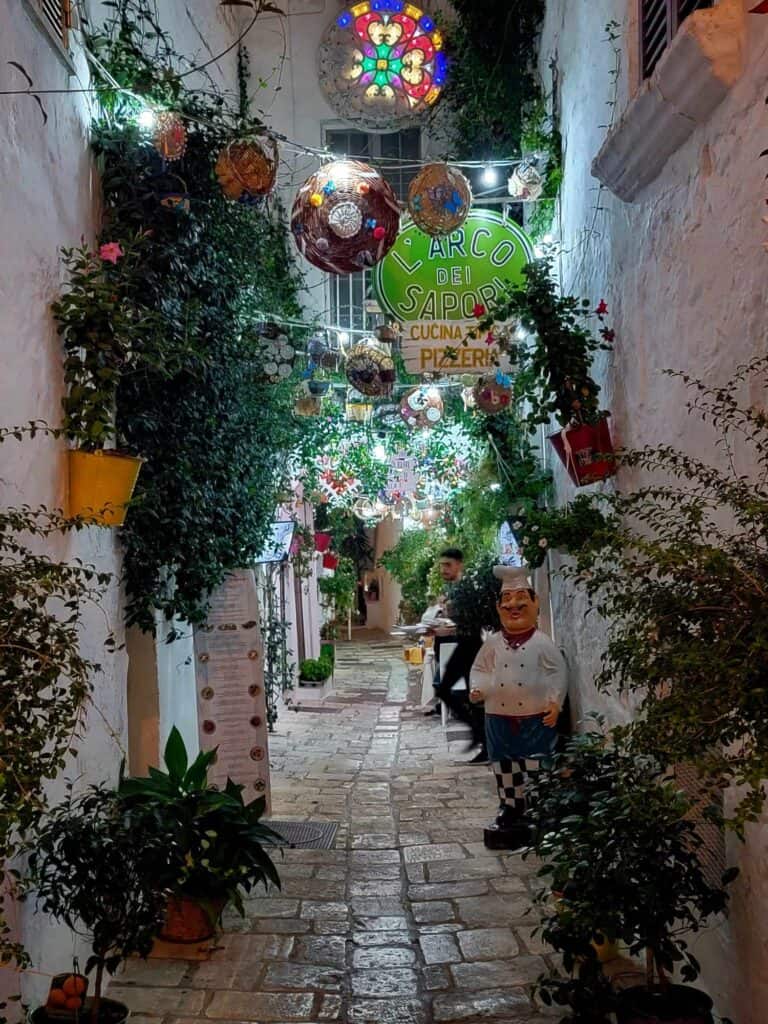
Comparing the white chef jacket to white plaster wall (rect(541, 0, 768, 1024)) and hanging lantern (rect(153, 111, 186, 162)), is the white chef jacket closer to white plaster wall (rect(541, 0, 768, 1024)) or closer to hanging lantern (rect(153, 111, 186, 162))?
white plaster wall (rect(541, 0, 768, 1024))

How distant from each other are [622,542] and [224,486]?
4543mm

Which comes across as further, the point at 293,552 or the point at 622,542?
the point at 293,552

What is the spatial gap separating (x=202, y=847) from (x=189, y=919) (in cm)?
43

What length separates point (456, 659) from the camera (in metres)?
11.2

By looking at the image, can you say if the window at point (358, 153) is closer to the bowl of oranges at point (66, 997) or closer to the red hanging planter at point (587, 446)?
the red hanging planter at point (587, 446)

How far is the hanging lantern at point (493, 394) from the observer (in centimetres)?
849

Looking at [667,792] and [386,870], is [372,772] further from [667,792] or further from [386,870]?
[667,792]

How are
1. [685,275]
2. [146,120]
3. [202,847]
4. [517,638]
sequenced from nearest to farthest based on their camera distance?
[685,275] < [202,847] < [146,120] < [517,638]

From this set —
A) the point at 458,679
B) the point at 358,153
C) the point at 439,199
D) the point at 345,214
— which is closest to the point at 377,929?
the point at 345,214

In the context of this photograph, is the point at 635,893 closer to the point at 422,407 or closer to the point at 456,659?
the point at 422,407

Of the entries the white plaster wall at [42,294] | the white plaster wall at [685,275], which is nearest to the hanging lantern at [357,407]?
the white plaster wall at [685,275]

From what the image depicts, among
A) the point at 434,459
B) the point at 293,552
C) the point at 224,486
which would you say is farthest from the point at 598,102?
the point at 293,552

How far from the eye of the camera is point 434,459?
14.0 metres

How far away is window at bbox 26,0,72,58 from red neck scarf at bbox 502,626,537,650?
4584 millimetres
